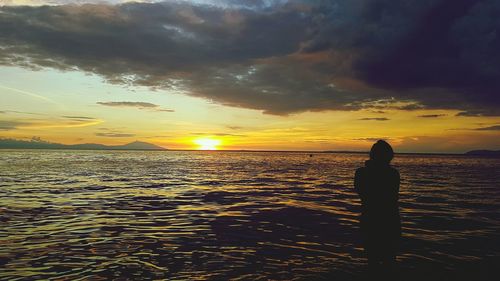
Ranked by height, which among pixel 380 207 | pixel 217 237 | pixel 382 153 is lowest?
pixel 217 237

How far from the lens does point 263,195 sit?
2808 centimetres

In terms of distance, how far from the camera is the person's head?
25.7ft

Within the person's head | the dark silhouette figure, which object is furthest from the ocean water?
the person's head

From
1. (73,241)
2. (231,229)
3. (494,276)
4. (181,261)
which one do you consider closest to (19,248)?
(73,241)

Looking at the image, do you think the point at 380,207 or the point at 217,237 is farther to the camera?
the point at 217,237

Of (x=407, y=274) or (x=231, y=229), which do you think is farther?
(x=231, y=229)

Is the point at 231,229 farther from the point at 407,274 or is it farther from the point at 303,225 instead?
the point at 407,274

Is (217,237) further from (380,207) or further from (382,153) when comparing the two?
(382,153)

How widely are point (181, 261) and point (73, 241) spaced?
4864 mm

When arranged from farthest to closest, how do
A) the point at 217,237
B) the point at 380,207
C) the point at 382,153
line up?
the point at 217,237 → the point at 380,207 → the point at 382,153

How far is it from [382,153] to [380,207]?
123cm

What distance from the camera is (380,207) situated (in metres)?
7.98

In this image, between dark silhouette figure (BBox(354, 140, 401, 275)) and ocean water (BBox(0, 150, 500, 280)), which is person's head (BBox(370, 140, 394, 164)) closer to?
dark silhouette figure (BBox(354, 140, 401, 275))

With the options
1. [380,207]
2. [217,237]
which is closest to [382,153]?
[380,207]
